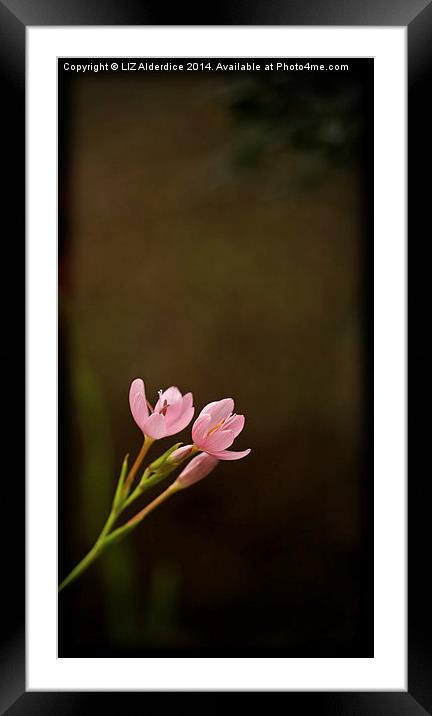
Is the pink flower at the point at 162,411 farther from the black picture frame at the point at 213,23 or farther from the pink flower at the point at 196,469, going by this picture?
the black picture frame at the point at 213,23

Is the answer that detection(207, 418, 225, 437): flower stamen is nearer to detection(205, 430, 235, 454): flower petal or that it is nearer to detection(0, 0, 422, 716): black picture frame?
detection(205, 430, 235, 454): flower petal

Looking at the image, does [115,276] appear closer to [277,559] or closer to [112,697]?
[277,559]

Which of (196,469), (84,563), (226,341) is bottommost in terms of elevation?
(84,563)

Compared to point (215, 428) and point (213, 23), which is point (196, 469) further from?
point (213, 23)

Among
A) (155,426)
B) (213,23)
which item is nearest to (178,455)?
(155,426)

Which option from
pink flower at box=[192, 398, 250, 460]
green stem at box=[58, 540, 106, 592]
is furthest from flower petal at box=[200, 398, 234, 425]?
green stem at box=[58, 540, 106, 592]

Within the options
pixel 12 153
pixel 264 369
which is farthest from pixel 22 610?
pixel 12 153

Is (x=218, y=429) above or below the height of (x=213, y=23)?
below
